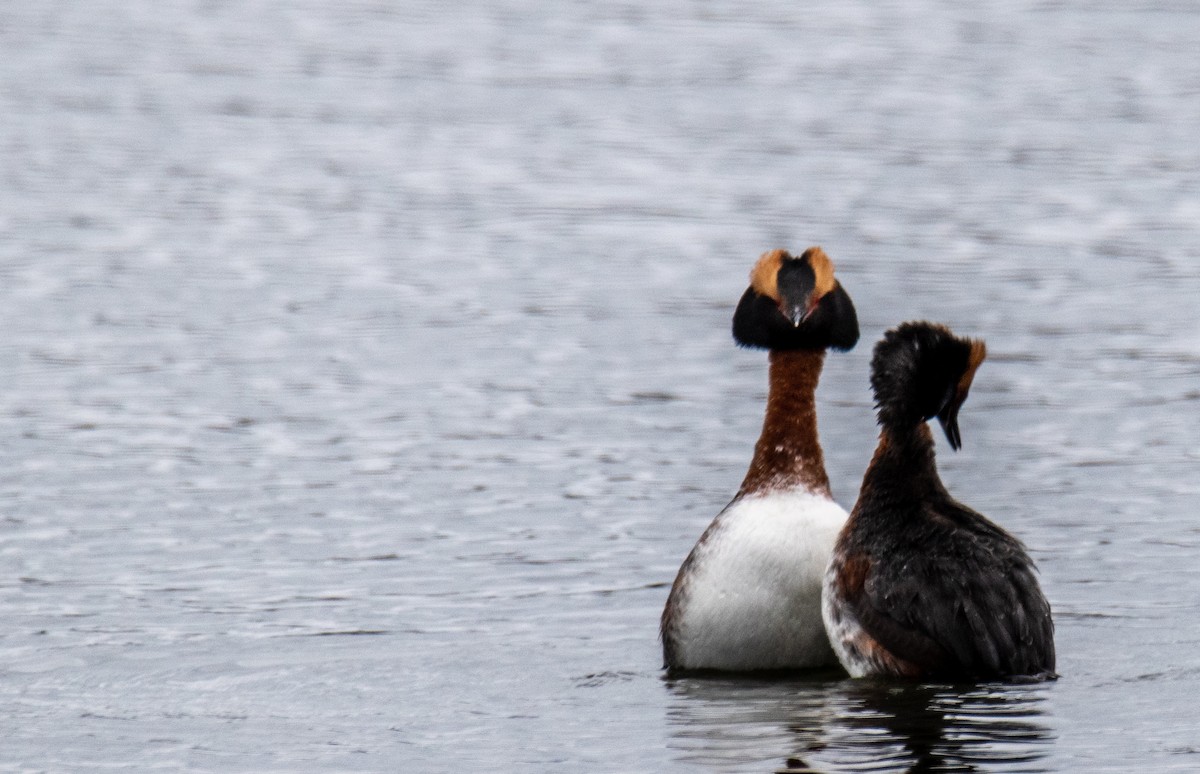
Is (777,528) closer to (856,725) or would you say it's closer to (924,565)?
(924,565)

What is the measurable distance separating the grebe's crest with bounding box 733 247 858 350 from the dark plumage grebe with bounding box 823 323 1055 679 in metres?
0.34

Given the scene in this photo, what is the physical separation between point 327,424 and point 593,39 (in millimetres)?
14140

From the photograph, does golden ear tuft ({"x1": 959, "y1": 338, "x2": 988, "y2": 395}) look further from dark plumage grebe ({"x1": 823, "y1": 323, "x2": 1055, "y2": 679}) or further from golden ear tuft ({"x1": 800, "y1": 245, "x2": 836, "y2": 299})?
→ golden ear tuft ({"x1": 800, "y1": 245, "x2": 836, "y2": 299})

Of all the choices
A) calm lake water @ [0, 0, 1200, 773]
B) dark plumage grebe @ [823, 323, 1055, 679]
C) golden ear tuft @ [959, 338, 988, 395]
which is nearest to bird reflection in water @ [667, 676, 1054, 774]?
calm lake water @ [0, 0, 1200, 773]

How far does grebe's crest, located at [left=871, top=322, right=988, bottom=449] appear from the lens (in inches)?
356

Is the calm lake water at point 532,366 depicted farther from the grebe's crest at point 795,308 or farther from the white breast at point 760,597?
the grebe's crest at point 795,308

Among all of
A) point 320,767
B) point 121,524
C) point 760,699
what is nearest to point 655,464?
point 121,524

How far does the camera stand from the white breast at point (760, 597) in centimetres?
930

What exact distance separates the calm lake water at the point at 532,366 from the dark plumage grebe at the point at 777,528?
0.62ft

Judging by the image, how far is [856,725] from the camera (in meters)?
8.45

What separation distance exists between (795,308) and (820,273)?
0.21m

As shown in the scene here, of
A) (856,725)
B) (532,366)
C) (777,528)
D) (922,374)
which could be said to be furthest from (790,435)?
(532,366)

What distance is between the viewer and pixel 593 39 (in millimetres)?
27125

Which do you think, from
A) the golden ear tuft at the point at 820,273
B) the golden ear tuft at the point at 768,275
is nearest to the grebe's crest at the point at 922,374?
the golden ear tuft at the point at 820,273
